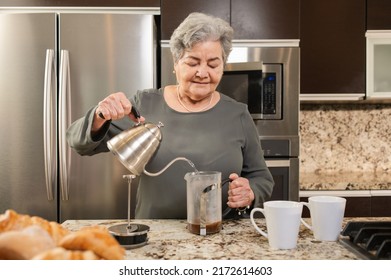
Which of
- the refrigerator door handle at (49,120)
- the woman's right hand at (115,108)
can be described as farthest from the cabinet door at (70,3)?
the woman's right hand at (115,108)

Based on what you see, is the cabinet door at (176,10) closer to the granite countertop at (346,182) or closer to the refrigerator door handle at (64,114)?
the refrigerator door handle at (64,114)

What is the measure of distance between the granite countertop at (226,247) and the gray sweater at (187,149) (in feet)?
0.68

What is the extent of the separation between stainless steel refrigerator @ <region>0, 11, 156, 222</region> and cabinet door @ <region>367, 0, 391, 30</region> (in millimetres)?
1076

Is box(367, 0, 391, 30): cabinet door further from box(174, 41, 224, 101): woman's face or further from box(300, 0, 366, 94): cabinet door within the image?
box(174, 41, 224, 101): woman's face

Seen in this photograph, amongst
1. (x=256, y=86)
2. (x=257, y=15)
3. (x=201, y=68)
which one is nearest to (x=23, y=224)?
(x=201, y=68)

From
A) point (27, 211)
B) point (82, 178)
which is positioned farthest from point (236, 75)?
point (27, 211)

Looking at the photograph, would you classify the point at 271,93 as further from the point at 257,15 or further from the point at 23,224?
the point at 23,224

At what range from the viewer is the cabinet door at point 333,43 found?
1.92 meters

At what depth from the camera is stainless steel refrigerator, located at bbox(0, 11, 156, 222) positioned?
5.49 ft

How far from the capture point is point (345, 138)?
7.45 feet

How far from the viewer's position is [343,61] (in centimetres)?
193

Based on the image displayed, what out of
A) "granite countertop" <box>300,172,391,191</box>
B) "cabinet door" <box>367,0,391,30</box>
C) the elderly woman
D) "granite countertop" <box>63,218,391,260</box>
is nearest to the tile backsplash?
"granite countertop" <box>300,172,391,191</box>

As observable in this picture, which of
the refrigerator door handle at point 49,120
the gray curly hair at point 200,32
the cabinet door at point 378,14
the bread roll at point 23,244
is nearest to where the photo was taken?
the bread roll at point 23,244

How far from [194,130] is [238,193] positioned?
25 cm
